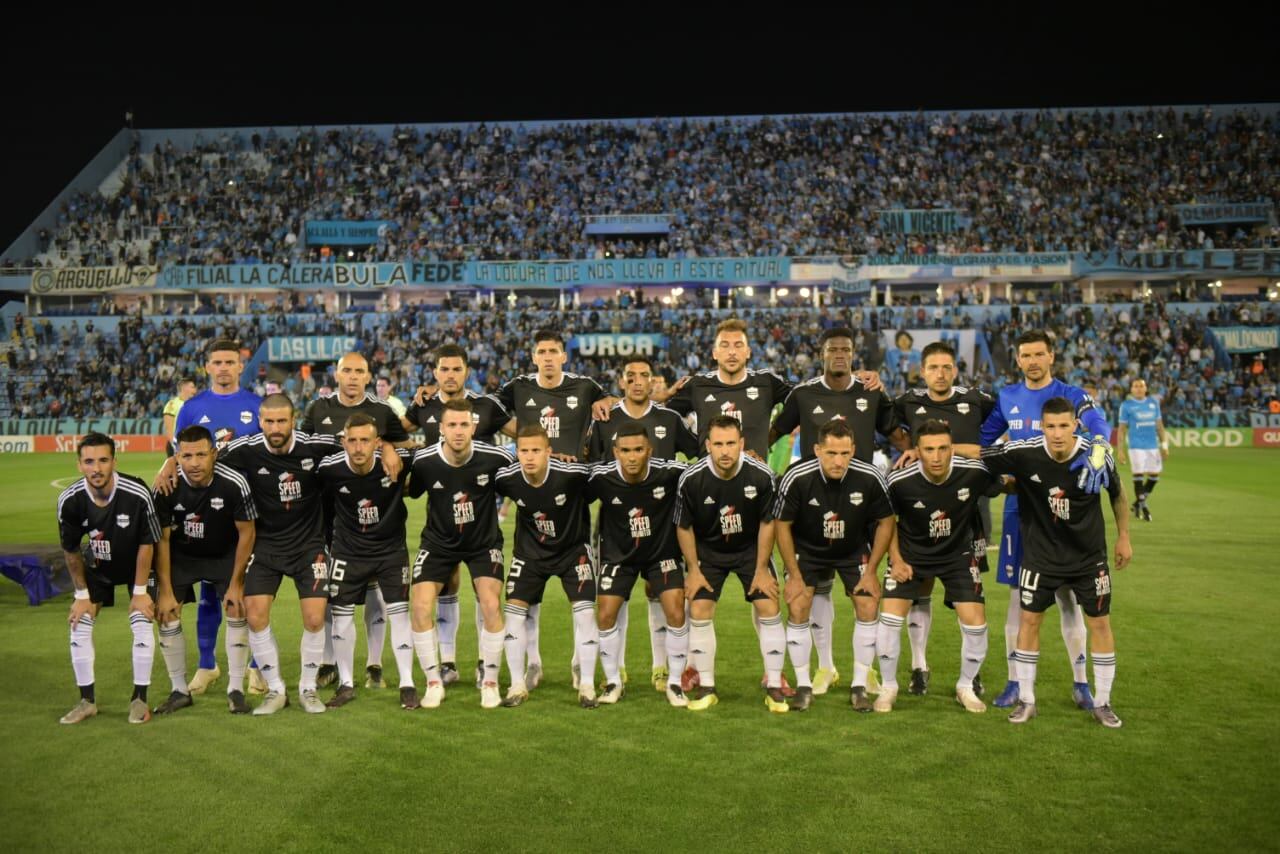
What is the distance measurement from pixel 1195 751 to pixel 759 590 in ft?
9.17

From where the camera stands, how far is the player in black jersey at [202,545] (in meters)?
7.34

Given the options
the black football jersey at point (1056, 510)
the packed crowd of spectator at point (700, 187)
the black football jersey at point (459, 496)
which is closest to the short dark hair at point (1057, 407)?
the black football jersey at point (1056, 510)

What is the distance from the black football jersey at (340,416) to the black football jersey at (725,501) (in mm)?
2334

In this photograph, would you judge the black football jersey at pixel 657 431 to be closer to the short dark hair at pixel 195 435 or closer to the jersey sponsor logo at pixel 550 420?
the jersey sponsor logo at pixel 550 420

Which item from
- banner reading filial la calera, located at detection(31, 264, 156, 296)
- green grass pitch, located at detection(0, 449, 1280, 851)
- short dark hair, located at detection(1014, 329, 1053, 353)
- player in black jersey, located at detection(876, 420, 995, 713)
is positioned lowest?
green grass pitch, located at detection(0, 449, 1280, 851)

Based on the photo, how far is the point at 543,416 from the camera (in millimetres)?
8727

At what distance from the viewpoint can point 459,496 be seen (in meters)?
7.72

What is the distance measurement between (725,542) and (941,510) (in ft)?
5.01

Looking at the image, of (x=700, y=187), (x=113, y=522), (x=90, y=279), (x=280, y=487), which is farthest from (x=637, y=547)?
(x=90, y=279)

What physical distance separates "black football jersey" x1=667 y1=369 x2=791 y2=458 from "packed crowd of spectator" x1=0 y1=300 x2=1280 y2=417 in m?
28.5

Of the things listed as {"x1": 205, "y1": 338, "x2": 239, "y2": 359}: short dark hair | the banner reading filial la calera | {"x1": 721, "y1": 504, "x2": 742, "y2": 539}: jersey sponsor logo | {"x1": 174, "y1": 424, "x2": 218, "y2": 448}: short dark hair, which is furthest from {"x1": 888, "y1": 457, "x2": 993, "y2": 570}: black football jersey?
the banner reading filial la calera

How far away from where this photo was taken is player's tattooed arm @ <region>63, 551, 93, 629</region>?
23.3 feet

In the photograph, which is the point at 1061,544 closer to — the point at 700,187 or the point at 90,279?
the point at 700,187

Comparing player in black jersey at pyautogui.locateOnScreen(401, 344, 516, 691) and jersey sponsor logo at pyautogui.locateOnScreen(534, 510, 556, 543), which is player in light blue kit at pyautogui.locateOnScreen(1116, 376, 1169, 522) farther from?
jersey sponsor logo at pyautogui.locateOnScreen(534, 510, 556, 543)
